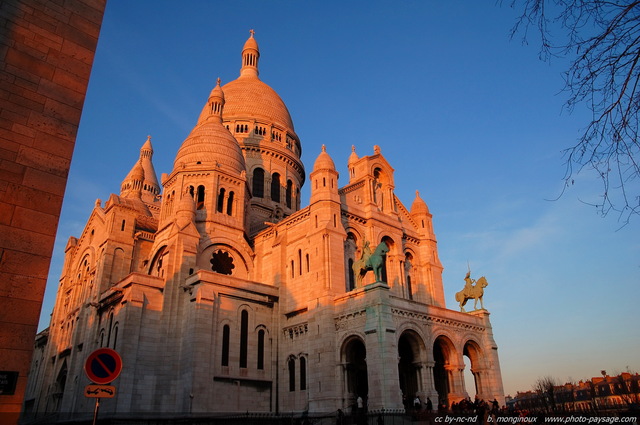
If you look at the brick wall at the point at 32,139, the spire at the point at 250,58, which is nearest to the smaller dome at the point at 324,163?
the brick wall at the point at 32,139

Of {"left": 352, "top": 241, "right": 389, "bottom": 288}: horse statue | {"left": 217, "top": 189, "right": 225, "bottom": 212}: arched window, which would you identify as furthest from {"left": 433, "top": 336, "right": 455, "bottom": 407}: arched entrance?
{"left": 217, "top": 189, "right": 225, "bottom": 212}: arched window

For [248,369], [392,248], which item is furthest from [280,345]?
[392,248]

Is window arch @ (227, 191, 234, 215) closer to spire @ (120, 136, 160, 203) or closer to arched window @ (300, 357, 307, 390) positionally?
arched window @ (300, 357, 307, 390)

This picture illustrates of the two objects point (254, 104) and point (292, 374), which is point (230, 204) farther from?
point (254, 104)

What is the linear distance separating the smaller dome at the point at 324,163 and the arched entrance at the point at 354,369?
1297 centimetres

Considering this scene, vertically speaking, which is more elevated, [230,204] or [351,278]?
[230,204]

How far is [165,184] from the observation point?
4128cm

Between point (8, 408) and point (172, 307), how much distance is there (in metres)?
24.3

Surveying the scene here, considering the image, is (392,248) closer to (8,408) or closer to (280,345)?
(280,345)

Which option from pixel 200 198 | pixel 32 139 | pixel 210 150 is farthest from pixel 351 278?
pixel 32 139

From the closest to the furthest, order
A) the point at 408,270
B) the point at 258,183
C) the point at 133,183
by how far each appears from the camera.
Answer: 1. the point at 408,270
2. the point at 258,183
3. the point at 133,183

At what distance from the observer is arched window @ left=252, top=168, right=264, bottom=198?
49531mm

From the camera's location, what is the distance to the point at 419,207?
4191cm

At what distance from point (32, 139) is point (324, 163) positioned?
86.7ft
